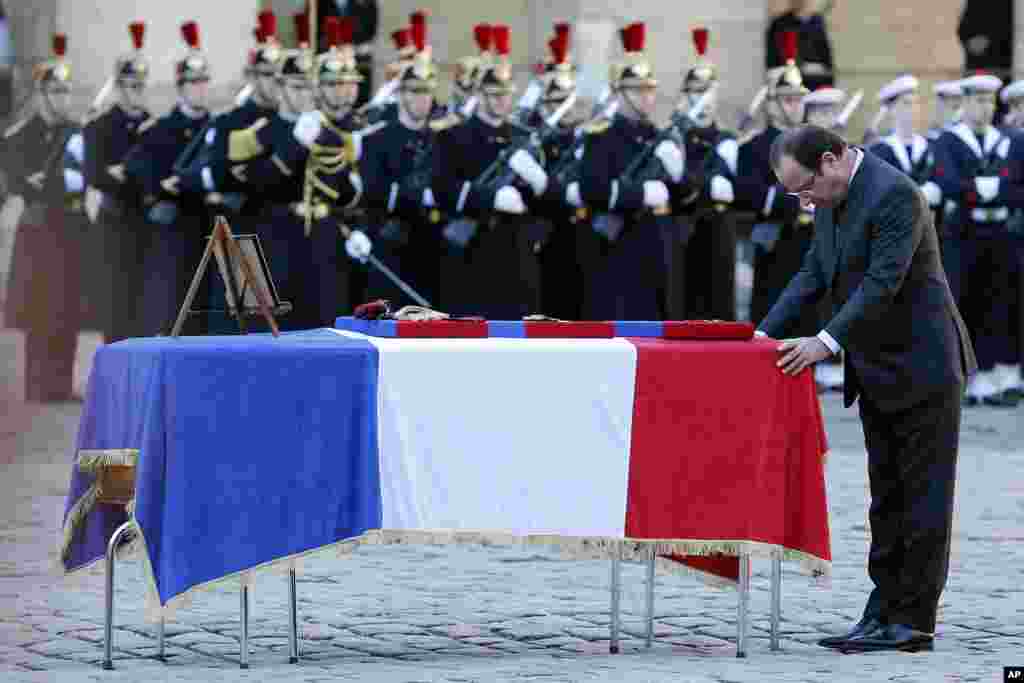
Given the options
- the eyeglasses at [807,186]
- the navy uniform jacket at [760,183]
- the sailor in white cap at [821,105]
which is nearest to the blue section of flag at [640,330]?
the eyeglasses at [807,186]

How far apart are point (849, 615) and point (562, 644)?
3.54 feet

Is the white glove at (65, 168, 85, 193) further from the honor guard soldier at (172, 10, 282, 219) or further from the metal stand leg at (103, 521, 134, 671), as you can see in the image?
the metal stand leg at (103, 521, 134, 671)

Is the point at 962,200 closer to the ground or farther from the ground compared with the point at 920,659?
farther from the ground

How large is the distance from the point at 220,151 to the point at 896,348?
8.15 meters

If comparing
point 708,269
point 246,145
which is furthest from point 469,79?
point 246,145

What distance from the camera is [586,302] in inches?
684

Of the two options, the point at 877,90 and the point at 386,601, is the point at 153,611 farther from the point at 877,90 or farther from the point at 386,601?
the point at 877,90

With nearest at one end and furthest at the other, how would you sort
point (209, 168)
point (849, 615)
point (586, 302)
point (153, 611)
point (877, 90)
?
point (153, 611)
point (849, 615)
point (209, 168)
point (586, 302)
point (877, 90)

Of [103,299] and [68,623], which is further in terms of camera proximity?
[103,299]

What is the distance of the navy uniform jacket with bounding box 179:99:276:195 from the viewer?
51.4ft

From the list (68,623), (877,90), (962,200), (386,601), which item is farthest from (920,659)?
(877,90)

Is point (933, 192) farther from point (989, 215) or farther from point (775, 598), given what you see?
point (775, 598)

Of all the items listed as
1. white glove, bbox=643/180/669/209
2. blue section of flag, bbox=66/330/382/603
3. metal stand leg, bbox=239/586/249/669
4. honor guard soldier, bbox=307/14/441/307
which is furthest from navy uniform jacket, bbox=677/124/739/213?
metal stand leg, bbox=239/586/249/669

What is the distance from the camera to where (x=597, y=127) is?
1692cm
